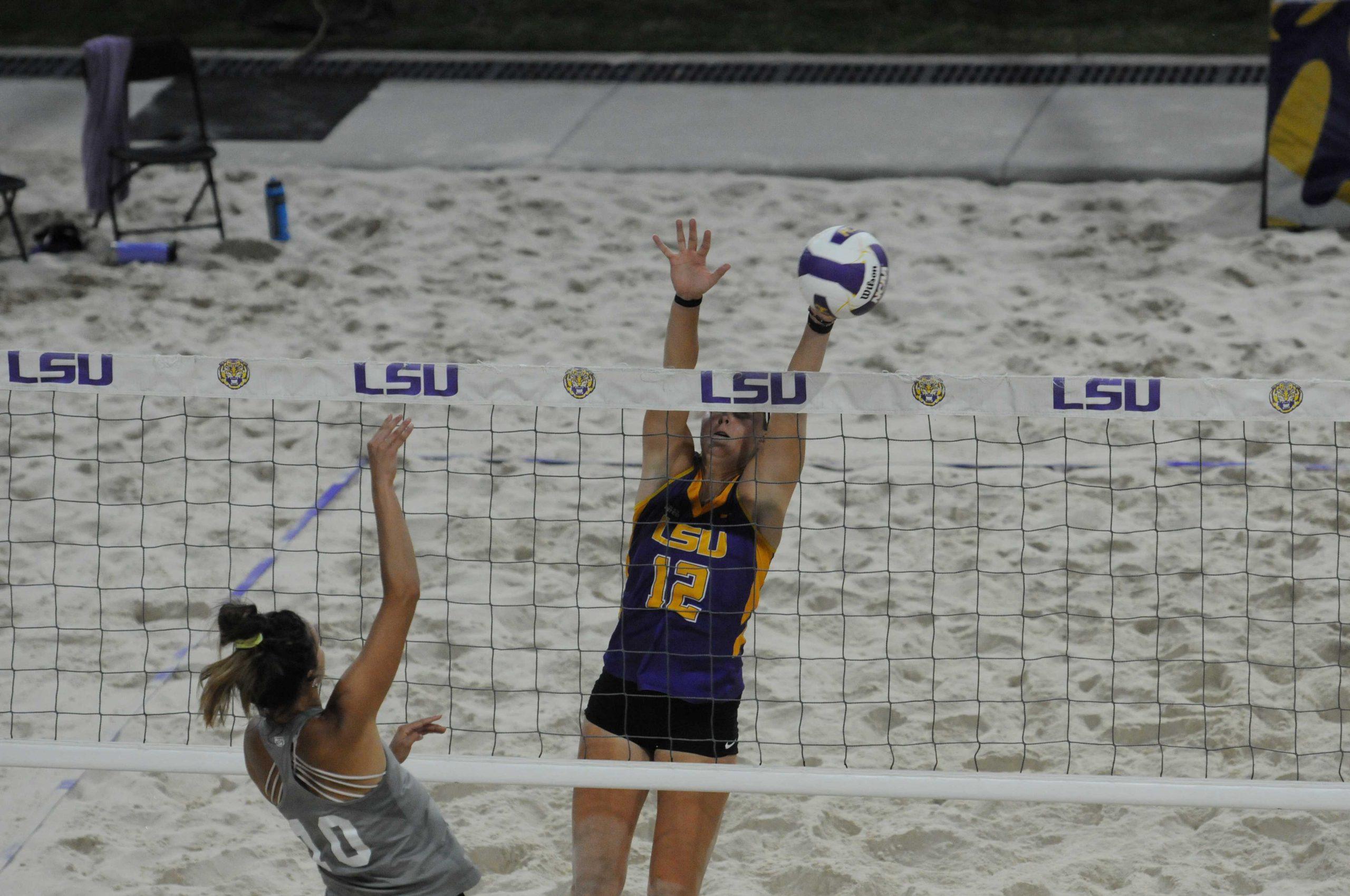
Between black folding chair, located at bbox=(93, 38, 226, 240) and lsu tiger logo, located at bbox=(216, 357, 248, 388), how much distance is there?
4.70 metres

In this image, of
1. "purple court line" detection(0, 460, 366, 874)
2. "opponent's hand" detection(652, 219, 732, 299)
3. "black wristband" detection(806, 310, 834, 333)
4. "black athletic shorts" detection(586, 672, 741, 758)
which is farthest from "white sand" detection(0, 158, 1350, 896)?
"opponent's hand" detection(652, 219, 732, 299)

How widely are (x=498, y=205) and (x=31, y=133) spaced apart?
10.9 feet

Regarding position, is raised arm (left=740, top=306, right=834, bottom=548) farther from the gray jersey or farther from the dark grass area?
the dark grass area

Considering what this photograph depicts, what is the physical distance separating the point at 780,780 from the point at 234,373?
5.36 ft

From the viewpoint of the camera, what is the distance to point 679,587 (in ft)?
12.5

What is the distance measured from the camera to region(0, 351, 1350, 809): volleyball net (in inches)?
143

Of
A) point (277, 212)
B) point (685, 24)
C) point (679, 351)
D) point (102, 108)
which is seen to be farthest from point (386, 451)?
point (685, 24)

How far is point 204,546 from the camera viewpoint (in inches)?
201

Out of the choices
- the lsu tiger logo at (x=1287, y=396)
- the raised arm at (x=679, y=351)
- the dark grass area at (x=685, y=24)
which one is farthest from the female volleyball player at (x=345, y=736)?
the dark grass area at (x=685, y=24)

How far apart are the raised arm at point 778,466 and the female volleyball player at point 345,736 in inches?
43.5

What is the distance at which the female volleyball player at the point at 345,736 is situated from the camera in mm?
2863

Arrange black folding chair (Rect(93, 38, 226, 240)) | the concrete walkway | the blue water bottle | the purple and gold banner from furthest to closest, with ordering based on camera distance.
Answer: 1. the concrete walkway
2. black folding chair (Rect(93, 38, 226, 240))
3. the blue water bottle
4. the purple and gold banner

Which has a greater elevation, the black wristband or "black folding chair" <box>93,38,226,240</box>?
"black folding chair" <box>93,38,226,240</box>

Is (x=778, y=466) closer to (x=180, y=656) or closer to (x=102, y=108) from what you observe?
(x=180, y=656)
